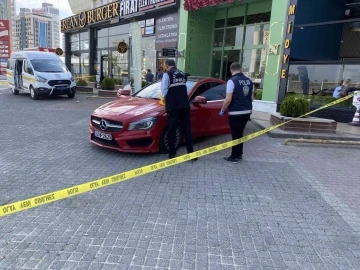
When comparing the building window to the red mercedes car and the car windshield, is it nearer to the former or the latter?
the car windshield

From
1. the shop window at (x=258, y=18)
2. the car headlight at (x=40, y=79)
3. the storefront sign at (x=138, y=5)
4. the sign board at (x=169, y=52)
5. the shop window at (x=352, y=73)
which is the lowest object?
the car headlight at (x=40, y=79)

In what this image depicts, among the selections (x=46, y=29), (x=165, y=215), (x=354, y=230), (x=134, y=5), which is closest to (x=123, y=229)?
(x=165, y=215)

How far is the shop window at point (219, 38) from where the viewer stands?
16.7 meters

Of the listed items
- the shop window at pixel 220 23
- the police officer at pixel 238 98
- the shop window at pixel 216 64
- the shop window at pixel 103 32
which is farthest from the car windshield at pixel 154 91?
the shop window at pixel 103 32

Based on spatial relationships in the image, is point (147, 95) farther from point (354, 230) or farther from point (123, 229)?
point (354, 230)

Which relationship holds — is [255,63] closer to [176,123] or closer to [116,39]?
[176,123]

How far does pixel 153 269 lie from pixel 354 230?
232 cm

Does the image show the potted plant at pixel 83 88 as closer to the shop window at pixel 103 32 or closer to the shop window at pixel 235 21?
the shop window at pixel 103 32

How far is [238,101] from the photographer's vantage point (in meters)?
5.31

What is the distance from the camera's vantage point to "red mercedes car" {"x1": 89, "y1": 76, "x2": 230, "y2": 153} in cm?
538

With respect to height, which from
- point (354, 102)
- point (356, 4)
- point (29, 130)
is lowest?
point (29, 130)

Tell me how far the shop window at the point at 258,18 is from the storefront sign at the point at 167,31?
4117 mm

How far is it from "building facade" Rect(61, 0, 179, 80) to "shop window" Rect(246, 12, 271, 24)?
4.14 metres

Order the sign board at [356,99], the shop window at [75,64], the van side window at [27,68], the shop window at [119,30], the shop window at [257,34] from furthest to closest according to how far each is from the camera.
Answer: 1. the shop window at [75,64]
2. the shop window at [119,30]
3. the van side window at [27,68]
4. the shop window at [257,34]
5. the sign board at [356,99]
